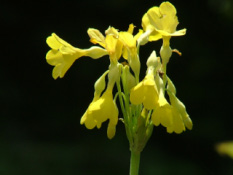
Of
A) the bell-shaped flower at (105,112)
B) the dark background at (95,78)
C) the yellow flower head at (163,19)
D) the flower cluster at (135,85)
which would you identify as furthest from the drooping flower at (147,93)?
the dark background at (95,78)

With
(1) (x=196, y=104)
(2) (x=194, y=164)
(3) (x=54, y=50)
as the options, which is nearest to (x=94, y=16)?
(1) (x=196, y=104)

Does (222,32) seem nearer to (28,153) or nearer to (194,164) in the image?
(194,164)

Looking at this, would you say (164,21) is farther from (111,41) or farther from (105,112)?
(105,112)

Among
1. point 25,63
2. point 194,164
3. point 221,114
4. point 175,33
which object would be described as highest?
point 175,33

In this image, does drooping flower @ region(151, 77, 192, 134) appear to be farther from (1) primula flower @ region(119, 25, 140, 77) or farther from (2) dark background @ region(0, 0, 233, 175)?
(2) dark background @ region(0, 0, 233, 175)

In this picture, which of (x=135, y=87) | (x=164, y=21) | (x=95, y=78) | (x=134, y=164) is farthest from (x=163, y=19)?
(x=95, y=78)

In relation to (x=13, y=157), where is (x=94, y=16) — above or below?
above

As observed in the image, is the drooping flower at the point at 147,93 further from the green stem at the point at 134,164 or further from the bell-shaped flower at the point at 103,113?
the green stem at the point at 134,164
